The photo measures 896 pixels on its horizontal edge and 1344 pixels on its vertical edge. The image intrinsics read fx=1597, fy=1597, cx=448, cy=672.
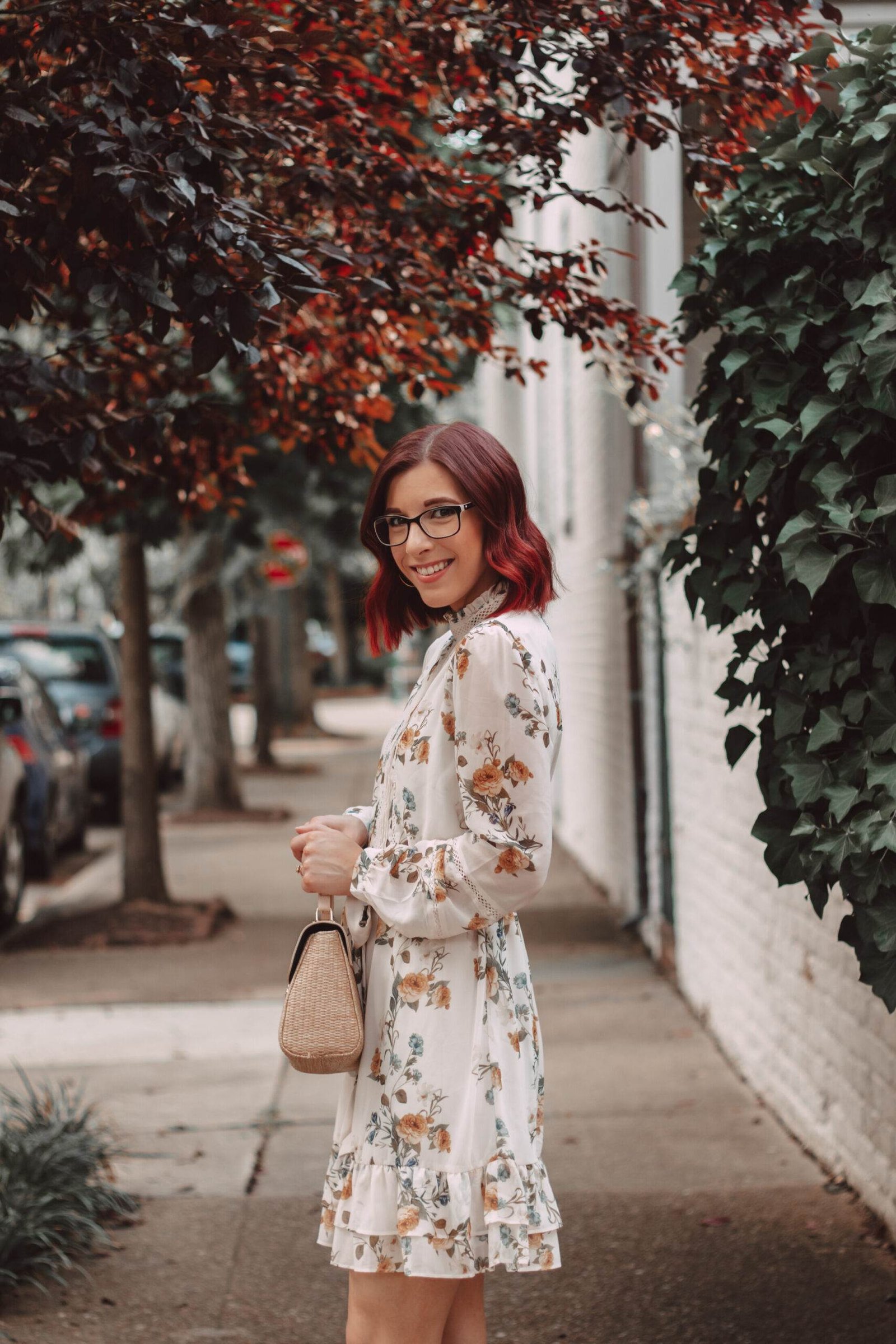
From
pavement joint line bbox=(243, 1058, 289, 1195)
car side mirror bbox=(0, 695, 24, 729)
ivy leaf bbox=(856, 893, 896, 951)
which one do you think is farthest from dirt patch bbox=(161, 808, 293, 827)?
ivy leaf bbox=(856, 893, 896, 951)

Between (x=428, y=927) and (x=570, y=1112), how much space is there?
10.7 ft

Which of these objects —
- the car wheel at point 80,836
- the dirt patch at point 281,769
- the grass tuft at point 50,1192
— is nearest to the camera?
the grass tuft at point 50,1192

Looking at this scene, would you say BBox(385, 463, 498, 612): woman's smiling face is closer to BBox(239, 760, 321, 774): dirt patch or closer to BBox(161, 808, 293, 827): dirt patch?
BBox(161, 808, 293, 827): dirt patch

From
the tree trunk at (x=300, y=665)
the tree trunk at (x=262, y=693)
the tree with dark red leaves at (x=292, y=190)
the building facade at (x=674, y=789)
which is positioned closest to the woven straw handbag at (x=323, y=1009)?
the building facade at (x=674, y=789)

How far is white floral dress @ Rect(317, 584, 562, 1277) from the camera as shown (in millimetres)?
2459

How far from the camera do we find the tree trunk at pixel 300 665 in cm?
2719

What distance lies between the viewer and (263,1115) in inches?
222

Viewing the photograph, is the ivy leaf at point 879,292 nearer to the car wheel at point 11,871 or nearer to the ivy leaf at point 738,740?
the ivy leaf at point 738,740

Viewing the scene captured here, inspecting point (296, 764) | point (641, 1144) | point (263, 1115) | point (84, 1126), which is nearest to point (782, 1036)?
point (641, 1144)

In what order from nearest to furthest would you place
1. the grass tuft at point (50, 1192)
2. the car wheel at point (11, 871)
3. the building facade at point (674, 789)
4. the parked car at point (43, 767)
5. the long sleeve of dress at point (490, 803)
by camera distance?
the long sleeve of dress at point (490, 803) → the grass tuft at point (50, 1192) → the building facade at point (674, 789) → the car wheel at point (11, 871) → the parked car at point (43, 767)

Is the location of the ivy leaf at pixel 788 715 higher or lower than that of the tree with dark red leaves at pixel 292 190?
lower

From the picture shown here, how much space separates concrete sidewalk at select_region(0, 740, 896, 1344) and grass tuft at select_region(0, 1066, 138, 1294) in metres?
0.08

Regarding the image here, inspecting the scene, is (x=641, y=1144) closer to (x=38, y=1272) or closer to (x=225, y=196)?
(x=38, y=1272)

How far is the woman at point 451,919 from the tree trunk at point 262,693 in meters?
18.3
